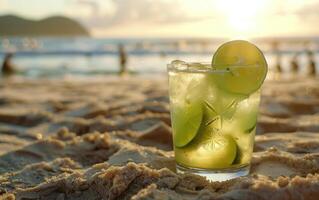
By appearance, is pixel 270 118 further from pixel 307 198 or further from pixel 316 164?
pixel 307 198

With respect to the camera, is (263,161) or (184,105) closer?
(184,105)

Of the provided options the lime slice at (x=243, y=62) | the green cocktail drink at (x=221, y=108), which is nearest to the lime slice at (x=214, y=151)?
the green cocktail drink at (x=221, y=108)

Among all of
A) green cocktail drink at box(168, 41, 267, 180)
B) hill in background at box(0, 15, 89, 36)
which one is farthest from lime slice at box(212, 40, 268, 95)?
hill in background at box(0, 15, 89, 36)

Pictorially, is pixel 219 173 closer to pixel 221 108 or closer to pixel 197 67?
pixel 221 108

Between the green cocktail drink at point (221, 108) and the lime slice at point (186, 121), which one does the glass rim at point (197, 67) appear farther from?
the lime slice at point (186, 121)

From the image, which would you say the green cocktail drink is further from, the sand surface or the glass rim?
the sand surface

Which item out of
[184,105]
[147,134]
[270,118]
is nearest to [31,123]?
[147,134]

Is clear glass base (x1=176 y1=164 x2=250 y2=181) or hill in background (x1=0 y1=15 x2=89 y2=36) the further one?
hill in background (x1=0 y1=15 x2=89 y2=36)
